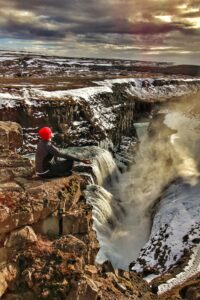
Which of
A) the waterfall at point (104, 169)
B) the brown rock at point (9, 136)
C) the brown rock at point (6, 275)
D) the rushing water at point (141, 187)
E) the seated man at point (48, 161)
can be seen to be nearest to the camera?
the brown rock at point (6, 275)

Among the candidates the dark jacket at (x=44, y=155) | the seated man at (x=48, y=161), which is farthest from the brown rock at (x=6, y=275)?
the dark jacket at (x=44, y=155)

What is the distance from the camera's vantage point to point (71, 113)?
170ft

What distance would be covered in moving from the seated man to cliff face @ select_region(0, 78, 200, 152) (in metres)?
24.2

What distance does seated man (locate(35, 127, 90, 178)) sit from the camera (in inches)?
660

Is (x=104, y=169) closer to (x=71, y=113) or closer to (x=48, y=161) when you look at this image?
(x=71, y=113)

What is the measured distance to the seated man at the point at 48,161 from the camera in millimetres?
16766

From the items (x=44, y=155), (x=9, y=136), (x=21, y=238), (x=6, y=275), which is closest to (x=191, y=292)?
(x=44, y=155)

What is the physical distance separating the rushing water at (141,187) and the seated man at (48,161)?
1162 centimetres

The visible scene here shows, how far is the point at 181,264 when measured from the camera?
27.0 meters

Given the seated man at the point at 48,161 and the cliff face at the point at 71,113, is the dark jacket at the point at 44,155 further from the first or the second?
the cliff face at the point at 71,113

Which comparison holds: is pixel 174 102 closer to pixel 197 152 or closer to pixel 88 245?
pixel 197 152

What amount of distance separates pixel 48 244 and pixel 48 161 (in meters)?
4.21

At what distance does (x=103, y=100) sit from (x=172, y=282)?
1687 inches

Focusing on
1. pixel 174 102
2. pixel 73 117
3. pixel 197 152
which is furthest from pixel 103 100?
pixel 174 102
